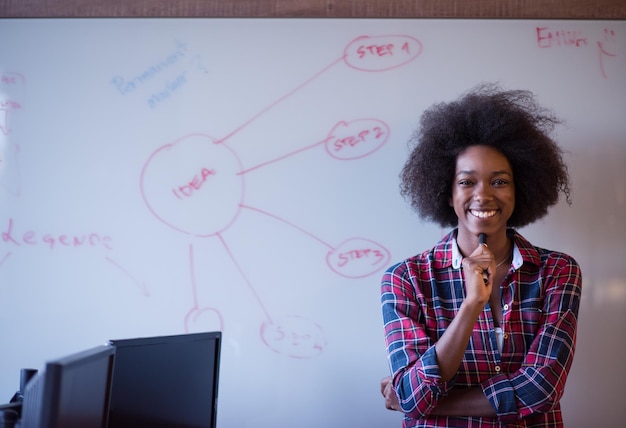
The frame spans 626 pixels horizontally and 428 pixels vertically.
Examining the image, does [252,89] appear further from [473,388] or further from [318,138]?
[473,388]

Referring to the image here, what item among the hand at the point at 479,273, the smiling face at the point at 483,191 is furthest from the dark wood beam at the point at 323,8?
the hand at the point at 479,273

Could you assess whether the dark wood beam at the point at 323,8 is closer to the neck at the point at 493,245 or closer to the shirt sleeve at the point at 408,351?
the neck at the point at 493,245

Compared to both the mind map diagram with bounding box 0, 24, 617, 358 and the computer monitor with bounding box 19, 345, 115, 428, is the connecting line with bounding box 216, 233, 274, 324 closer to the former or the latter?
the mind map diagram with bounding box 0, 24, 617, 358

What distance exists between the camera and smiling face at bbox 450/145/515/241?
5.90ft

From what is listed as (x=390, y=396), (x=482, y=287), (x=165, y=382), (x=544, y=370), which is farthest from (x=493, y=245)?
(x=165, y=382)

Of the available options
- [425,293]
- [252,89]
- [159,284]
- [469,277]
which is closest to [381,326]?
[425,293]

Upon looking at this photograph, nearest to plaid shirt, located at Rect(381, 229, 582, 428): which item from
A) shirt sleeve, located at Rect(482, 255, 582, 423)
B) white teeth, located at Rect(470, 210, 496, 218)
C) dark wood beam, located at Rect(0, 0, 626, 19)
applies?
shirt sleeve, located at Rect(482, 255, 582, 423)

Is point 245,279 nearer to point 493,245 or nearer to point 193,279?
point 193,279

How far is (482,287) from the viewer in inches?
65.7

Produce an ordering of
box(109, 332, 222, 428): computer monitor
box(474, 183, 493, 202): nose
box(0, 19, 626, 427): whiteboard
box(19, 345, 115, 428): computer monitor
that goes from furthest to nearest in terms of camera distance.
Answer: box(0, 19, 626, 427): whiteboard
box(474, 183, 493, 202): nose
box(109, 332, 222, 428): computer monitor
box(19, 345, 115, 428): computer monitor

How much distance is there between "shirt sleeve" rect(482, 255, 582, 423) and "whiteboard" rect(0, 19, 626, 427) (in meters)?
0.45

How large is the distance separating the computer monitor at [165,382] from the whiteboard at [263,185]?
0.32 m

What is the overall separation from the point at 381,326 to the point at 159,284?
72cm

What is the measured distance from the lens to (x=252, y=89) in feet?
7.40
